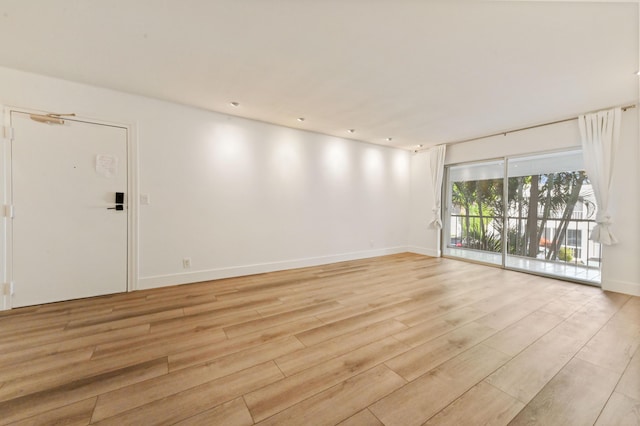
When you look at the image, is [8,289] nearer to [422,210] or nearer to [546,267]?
[422,210]

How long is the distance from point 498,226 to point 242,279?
4.92m

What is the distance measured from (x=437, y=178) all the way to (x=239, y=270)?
4603mm

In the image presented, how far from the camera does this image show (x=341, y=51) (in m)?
2.18

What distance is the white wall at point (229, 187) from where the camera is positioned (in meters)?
3.07

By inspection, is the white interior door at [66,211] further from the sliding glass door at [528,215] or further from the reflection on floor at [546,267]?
the reflection on floor at [546,267]

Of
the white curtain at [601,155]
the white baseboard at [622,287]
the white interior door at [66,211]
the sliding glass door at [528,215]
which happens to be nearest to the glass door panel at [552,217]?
the sliding glass door at [528,215]

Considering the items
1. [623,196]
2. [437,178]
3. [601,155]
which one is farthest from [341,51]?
[623,196]

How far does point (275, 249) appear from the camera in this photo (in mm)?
4207

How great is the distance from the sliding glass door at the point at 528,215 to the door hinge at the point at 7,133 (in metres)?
6.94

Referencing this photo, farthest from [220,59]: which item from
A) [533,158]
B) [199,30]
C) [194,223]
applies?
[533,158]

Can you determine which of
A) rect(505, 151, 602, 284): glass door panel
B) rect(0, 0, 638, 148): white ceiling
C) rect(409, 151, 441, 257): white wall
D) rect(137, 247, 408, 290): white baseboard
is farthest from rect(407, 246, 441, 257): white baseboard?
rect(0, 0, 638, 148): white ceiling

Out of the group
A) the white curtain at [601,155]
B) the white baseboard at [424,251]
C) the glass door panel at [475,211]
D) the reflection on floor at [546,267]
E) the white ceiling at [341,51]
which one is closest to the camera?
the white ceiling at [341,51]

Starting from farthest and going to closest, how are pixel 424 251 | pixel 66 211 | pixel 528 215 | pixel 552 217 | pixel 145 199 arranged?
pixel 424 251
pixel 528 215
pixel 552 217
pixel 145 199
pixel 66 211

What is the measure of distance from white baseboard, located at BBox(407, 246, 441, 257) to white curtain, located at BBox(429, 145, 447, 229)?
570 mm
